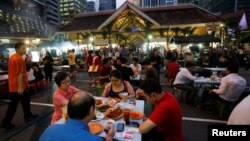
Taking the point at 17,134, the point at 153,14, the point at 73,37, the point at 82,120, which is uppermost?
the point at 153,14

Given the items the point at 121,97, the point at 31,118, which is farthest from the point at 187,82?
the point at 31,118

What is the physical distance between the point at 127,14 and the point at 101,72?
16.4 metres

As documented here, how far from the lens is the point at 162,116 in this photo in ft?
10.2

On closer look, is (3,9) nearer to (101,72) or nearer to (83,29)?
(83,29)

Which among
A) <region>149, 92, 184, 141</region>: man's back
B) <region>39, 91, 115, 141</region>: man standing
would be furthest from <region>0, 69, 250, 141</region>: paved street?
<region>39, 91, 115, 141</region>: man standing

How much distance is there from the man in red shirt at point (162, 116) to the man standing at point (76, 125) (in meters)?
1.08

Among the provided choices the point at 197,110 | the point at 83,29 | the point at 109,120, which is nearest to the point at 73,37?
the point at 83,29

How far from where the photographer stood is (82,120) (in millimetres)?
2229

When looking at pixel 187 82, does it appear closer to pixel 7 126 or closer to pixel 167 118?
pixel 167 118

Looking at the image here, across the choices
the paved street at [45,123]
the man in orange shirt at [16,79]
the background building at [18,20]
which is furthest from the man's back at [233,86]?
the background building at [18,20]

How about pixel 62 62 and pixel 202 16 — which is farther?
pixel 202 16

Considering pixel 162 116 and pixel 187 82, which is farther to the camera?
pixel 187 82

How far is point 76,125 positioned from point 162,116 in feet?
4.49

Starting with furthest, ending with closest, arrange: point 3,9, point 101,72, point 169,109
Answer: point 3,9
point 101,72
point 169,109
